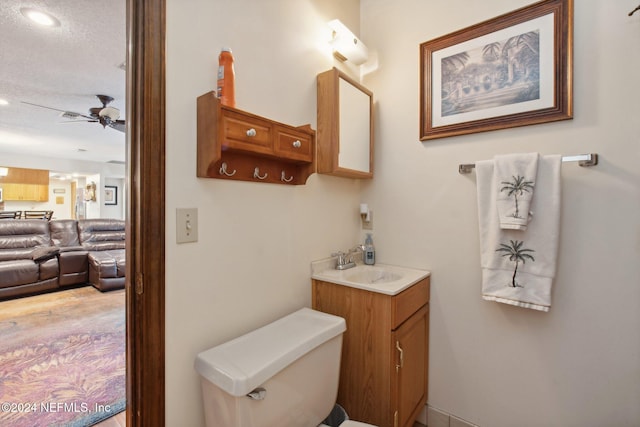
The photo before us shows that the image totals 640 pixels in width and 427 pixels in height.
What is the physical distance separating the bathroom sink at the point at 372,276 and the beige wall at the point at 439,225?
7 centimetres

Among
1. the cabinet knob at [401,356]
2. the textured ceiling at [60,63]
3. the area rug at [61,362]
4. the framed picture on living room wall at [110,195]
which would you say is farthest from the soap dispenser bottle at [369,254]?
the framed picture on living room wall at [110,195]

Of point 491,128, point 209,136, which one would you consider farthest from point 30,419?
point 491,128

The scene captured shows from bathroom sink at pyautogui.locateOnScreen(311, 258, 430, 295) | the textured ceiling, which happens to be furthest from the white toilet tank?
the textured ceiling

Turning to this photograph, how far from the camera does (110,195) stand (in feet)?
25.7

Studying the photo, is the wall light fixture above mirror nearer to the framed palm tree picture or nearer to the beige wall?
the beige wall

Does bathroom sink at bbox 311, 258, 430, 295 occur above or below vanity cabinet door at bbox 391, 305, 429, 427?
above

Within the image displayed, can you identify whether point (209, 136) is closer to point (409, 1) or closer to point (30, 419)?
point (409, 1)

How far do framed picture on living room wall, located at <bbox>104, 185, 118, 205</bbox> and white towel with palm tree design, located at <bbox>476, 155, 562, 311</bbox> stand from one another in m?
8.92

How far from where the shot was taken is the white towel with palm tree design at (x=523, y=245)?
4.19 feet

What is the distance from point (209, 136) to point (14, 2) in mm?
1964

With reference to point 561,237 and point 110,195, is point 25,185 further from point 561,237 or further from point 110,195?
point 561,237

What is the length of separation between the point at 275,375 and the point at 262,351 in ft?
0.32

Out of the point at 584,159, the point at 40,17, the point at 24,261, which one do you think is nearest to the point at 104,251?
the point at 24,261

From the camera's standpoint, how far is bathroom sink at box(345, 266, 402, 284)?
169 cm
